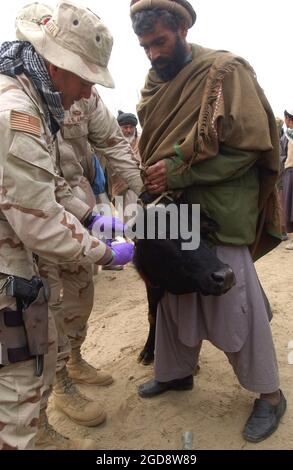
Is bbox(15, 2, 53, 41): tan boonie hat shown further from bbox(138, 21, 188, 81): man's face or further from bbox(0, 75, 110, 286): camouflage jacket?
bbox(0, 75, 110, 286): camouflage jacket

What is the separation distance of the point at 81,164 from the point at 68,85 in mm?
1097

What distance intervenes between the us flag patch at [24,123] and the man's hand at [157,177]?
0.82 m

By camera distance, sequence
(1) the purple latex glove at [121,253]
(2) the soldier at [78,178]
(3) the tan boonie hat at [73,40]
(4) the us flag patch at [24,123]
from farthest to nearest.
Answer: (2) the soldier at [78,178] < (1) the purple latex glove at [121,253] < (3) the tan boonie hat at [73,40] < (4) the us flag patch at [24,123]

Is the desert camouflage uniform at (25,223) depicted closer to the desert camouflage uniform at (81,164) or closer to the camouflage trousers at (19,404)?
the camouflage trousers at (19,404)

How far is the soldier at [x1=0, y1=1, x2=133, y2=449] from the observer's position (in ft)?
5.43

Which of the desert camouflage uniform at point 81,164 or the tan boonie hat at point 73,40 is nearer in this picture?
the tan boonie hat at point 73,40

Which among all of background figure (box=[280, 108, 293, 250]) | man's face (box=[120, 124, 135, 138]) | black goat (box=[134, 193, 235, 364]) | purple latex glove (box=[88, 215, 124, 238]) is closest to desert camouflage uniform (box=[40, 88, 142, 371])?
purple latex glove (box=[88, 215, 124, 238])

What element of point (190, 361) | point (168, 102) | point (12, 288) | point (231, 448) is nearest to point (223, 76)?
point (168, 102)

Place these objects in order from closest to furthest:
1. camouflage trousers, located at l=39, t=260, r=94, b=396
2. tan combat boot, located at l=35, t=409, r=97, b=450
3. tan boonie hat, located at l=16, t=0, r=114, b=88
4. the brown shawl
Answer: tan boonie hat, located at l=16, t=0, r=114, b=88, the brown shawl, tan combat boot, located at l=35, t=409, r=97, b=450, camouflage trousers, located at l=39, t=260, r=94, b=396

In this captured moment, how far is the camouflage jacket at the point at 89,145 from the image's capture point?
2646 millimetres

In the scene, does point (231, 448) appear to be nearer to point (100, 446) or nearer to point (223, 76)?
point (100, 446)

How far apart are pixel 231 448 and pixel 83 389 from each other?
1.11 metres

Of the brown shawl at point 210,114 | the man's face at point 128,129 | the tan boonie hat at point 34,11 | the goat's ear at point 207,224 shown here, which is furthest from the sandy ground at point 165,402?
the man's face at point 128,129

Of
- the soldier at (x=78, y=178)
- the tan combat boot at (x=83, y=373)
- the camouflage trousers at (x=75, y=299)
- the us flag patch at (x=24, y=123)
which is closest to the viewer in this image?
the us flag patch at (x=24, y=123)
